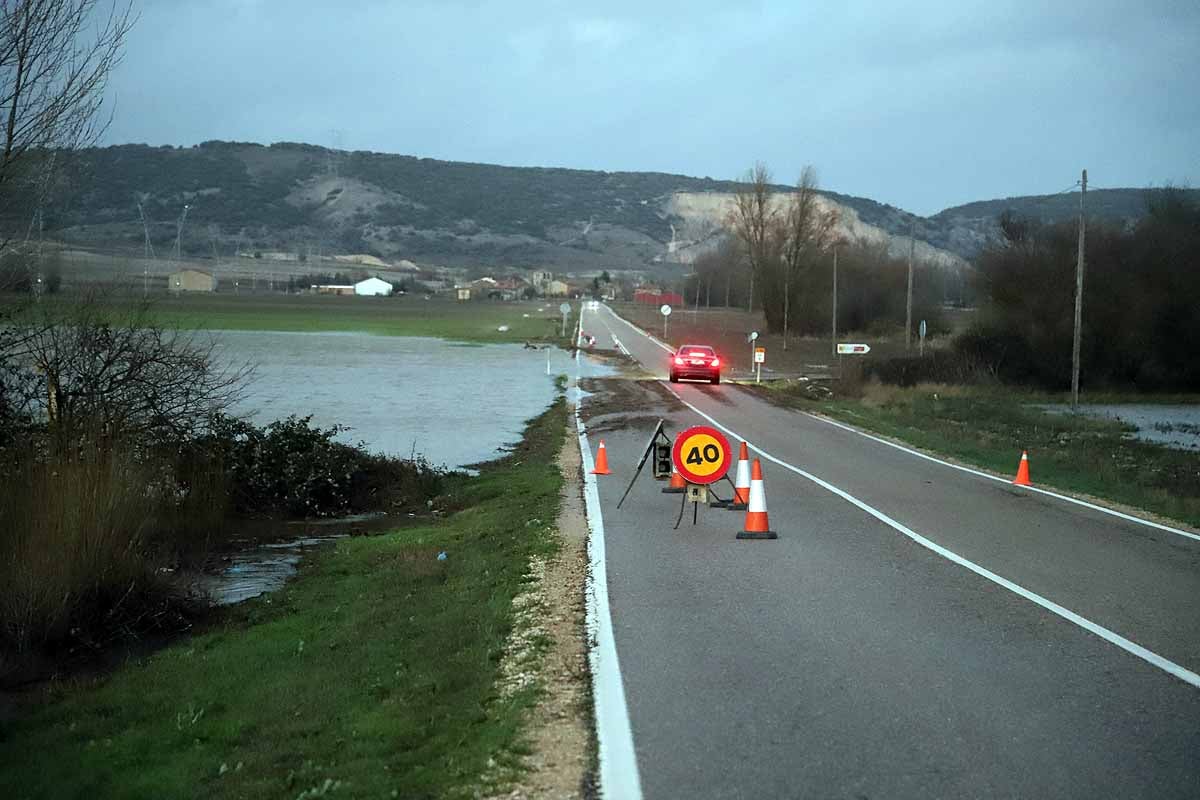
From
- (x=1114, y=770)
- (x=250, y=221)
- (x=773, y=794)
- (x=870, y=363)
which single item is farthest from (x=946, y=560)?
(x=250, y=221)

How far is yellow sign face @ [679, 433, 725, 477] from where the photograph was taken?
13961 mm

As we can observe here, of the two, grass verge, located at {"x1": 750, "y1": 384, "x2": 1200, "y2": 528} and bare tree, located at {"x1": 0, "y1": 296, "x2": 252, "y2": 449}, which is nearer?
bare tree, located at {"x1": 0, "y1": 296, "x2": 252, "y2": 449}

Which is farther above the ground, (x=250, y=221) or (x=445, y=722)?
(x=250, y=221)

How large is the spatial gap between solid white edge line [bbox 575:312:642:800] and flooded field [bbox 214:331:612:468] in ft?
45.6

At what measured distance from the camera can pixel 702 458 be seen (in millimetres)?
13984

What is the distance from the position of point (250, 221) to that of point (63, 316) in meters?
192

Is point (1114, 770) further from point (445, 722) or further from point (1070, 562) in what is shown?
point (1070, 562)

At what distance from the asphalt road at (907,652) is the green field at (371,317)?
189ft

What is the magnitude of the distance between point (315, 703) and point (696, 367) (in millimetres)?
38323

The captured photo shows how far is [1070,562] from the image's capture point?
1221 cm

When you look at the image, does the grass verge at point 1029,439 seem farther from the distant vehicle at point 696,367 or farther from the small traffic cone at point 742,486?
the small traffic cone at point 742,486

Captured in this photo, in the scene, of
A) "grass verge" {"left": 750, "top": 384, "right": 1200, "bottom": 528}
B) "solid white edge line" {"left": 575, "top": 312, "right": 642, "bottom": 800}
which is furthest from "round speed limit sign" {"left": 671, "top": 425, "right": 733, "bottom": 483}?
"grass verge" {"left": 750, "top": 384, "right": 1200, "bottom": 528}

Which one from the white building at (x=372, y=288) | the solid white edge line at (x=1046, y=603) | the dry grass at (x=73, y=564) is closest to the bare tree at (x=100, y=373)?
the dry grass at (x=73, y=564)

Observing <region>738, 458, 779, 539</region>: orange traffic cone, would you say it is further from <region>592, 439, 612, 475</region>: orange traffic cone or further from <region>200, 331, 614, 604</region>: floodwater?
<region>592, 439, 612, 475</region>: orange traffic cone
